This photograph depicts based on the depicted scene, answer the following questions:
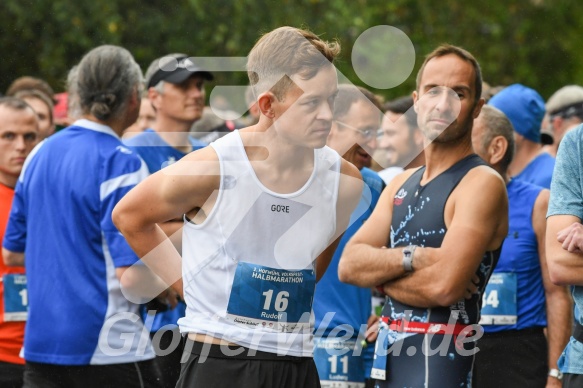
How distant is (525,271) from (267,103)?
87.8 inches

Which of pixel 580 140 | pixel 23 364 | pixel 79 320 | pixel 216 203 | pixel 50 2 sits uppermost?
pixel 50 2

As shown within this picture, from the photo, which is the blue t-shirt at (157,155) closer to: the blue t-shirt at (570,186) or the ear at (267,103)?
the ear at (267,103)

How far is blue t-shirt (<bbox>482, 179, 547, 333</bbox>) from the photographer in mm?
5305

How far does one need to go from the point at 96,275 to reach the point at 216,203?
4.76 feet

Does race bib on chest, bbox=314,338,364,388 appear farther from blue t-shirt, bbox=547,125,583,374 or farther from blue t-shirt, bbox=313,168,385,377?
blue t-shirt, bbox=547,125,583,374

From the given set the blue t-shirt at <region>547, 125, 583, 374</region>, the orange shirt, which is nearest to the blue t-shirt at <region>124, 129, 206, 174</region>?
the orange shirt

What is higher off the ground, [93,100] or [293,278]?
[93,100]

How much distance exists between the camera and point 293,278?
3643 millimetres

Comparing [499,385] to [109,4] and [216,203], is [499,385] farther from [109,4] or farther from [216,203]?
[109,4]

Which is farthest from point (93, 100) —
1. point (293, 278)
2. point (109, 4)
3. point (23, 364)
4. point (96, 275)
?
point (109, 4)

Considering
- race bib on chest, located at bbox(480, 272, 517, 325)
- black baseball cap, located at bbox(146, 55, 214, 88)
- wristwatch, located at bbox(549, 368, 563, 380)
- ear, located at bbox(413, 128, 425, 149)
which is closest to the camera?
wristwatch, located at bbox(549, 368, 563, 380)

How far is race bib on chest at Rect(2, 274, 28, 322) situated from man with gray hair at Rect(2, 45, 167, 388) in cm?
63

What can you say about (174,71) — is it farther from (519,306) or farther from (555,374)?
(555,374)

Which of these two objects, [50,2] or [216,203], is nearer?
[216,203]
